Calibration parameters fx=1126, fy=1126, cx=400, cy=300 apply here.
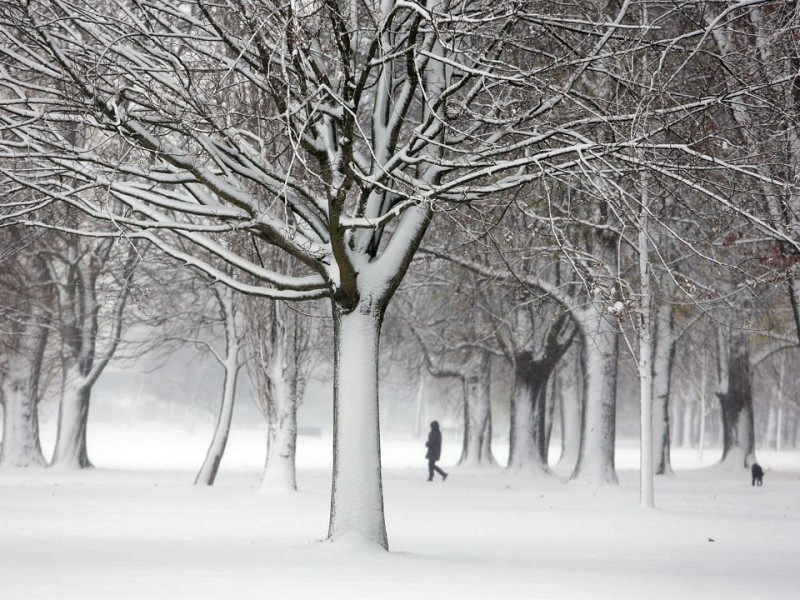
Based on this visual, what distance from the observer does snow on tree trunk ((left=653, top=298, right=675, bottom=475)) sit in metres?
31.2

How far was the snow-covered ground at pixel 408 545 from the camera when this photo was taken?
29.5ft

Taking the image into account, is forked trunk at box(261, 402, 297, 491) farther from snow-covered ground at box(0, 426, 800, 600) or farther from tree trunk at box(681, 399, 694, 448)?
tree trunk at box(681, 399, 694, 448)

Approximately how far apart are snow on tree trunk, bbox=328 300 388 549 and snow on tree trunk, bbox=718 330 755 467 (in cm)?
2640

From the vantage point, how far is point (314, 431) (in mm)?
95625

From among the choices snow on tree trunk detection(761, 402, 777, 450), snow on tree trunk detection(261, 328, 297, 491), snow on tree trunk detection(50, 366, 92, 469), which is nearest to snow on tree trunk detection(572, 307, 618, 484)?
snow on tree trunk detection(261, 328, 297, 491)

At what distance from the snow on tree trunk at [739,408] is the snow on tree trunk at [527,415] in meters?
9.49

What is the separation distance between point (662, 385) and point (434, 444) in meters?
7.43

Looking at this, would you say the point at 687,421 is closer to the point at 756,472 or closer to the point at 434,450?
the point at 756,472

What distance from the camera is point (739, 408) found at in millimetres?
36094

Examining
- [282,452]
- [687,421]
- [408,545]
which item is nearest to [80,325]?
[282,452]

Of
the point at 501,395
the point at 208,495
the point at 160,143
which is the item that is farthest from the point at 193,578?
the point at 501,395

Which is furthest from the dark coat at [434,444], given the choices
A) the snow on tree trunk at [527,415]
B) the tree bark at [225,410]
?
the tree bark at [225,410]

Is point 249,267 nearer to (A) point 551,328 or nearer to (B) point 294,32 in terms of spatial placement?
(B) point 294,32

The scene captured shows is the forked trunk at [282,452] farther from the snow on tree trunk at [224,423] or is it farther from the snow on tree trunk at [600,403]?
the snow on tree trunk at [600,403]
